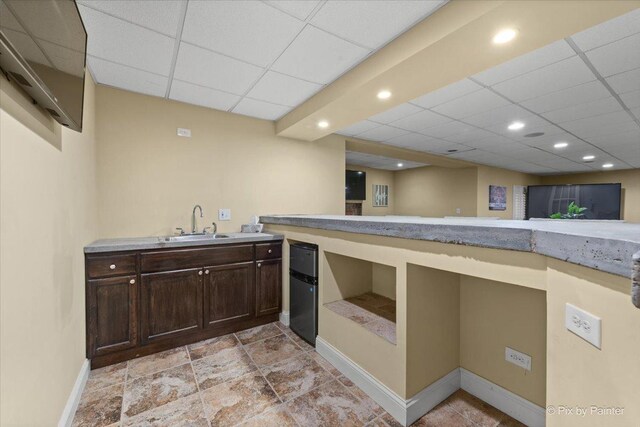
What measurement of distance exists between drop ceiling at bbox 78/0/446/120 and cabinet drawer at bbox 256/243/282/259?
1616mm

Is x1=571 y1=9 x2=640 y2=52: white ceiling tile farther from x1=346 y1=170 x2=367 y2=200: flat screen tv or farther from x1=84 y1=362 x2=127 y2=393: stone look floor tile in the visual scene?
x1=346 y1=170 x2=367 y2=200: flat screen tv

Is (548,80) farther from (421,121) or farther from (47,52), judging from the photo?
(47,52)

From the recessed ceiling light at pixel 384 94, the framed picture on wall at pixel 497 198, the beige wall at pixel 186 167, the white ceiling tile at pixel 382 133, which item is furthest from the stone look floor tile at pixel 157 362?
the framed picture on wall at pixel 497 198

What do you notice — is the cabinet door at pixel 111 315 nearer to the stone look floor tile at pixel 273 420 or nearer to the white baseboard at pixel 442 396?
the stone look floor tile at pixel 273 420

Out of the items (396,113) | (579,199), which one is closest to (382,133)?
(396,113)

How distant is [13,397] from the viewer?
1022 millimetres

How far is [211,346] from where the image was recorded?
2.59m

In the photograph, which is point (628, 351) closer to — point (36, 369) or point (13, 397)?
point (13, 397)

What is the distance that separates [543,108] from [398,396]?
3.44 metres

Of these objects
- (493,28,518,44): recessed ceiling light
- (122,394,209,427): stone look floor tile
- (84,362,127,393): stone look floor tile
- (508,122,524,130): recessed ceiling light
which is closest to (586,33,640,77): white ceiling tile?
(493,28,518,44): recessed ceiling light

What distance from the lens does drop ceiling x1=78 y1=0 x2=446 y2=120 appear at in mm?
1640

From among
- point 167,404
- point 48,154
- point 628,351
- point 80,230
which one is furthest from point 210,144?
point 628,351

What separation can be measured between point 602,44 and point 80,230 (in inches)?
159

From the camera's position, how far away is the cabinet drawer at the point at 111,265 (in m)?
2.18
